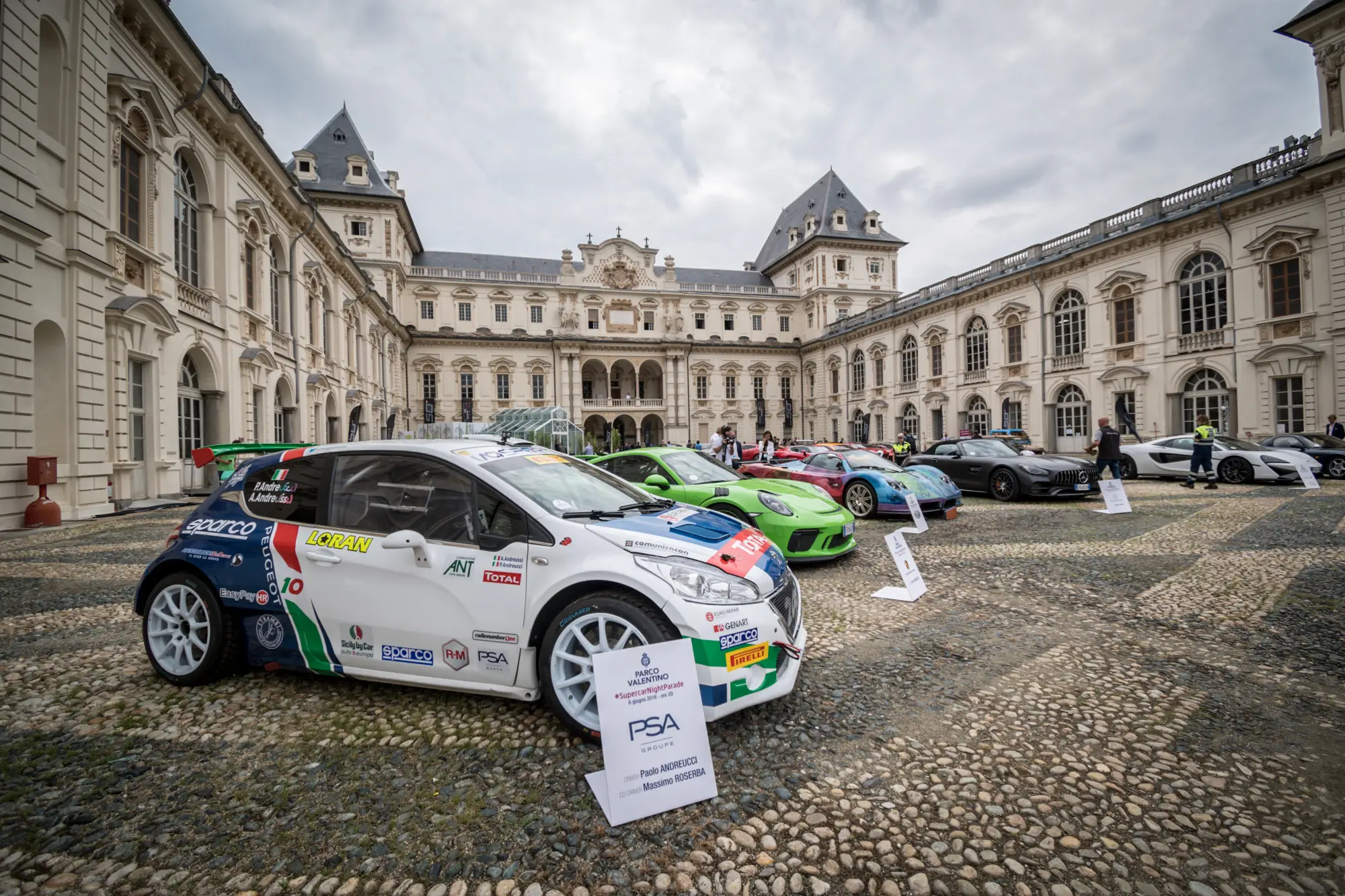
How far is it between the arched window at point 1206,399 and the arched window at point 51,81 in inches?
1258

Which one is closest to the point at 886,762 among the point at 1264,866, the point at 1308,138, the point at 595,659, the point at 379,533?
the point at 1264,866

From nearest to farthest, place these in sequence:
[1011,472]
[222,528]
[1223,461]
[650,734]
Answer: [650,734], [222,528], [1011,472], [1223,461]

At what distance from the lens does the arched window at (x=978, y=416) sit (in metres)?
30.0

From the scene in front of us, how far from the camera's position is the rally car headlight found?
266cm

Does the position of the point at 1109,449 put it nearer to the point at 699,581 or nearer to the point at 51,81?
the point at 699,581

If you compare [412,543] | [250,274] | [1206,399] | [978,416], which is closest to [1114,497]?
[412,543]

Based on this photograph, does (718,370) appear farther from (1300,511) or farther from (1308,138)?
(1300,511)

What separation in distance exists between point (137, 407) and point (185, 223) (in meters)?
4.63

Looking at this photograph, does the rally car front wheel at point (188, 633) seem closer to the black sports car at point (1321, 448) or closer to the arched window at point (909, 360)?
the black sports car at point (1321, 448)

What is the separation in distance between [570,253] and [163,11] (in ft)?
120

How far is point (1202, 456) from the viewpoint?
40.4 ft

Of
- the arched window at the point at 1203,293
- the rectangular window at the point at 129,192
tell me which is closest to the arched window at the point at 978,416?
the arched window at the point at 1203,293

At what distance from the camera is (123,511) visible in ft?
34.9

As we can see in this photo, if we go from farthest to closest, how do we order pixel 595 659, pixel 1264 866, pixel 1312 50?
pixel 1312 50 < pixel 595 659 < pixel 1264 866
